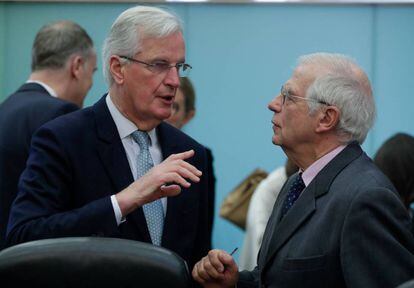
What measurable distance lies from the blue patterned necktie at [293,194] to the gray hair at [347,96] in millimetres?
212

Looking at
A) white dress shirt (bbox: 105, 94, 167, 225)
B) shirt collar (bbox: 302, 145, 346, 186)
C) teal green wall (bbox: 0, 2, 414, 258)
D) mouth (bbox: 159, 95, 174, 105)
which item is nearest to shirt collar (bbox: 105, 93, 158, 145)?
white dress shirt (bbox: 105, 94, 167, 225)

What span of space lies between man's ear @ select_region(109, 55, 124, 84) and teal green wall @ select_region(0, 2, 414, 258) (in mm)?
2833

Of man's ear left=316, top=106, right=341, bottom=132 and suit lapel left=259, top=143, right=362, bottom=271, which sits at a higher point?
man's ear left=316, top=106, right=341, bottom=132

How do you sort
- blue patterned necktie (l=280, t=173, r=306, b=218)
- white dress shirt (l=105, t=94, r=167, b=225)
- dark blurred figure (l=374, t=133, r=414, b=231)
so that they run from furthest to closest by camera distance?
dark blurred figure (l=374, t=133, r=414, b=231)
white dress shirt (l=105, t=94, r=167, b=225)
blue patterned necktie (l=280, t=173, r=306, b=218)

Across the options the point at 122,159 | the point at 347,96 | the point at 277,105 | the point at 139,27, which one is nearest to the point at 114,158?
the point at 122,159

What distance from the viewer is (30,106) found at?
4.12 m

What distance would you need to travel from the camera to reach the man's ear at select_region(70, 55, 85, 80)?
4.46 metres

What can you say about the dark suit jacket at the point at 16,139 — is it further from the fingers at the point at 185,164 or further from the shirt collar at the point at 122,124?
the fingers at the point at 185,164

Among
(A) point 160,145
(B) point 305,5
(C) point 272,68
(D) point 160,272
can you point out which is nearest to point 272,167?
(C) point 272,68

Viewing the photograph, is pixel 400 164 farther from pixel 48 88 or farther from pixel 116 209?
pixel 116 209

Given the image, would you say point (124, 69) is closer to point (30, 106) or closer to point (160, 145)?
point (160, 145)

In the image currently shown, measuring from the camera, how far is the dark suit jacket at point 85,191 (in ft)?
10.2

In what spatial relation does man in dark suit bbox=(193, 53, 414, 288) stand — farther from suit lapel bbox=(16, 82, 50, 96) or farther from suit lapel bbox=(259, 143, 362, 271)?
suit lapel bbox=(16, 82, 50, 96)

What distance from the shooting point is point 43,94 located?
424 centimetres
